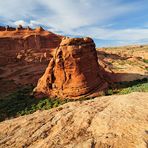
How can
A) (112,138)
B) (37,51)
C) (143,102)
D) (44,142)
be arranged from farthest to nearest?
(37,51), (143,102), (44,142), (112,138)

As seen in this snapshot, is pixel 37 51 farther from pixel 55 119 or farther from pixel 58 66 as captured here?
pixel 55 119

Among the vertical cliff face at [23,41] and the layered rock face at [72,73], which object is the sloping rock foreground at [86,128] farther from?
the vertical cliff face at [23,41]

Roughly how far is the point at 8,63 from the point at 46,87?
30.5m

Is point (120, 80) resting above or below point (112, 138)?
below

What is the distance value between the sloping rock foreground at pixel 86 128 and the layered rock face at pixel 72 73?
21.4 meters

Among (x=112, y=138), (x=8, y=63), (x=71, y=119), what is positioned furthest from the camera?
(x=8, y=63)

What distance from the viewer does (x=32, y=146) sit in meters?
10.2

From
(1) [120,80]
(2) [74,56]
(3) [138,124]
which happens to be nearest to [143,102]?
(3) [138,124]

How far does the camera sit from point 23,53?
70.1 meters

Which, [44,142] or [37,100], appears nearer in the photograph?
[44,142]

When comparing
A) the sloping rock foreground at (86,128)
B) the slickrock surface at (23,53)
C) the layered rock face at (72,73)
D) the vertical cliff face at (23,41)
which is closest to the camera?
the sloping rock foreground at (86,128)

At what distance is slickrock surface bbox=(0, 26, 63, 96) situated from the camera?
5541cm

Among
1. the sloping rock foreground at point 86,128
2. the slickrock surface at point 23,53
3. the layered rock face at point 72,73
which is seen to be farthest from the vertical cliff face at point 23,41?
the sloping rock foreground at point 86,128

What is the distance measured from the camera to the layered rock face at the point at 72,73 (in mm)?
35500
